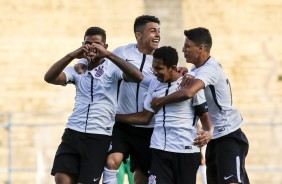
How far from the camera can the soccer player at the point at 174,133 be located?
321 inches

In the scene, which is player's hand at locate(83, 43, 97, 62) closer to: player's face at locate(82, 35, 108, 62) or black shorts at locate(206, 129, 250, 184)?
player's face at locate(82, 35, 108, 62)

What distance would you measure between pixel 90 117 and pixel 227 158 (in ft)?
4.28

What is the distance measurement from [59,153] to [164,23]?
14.4 metres

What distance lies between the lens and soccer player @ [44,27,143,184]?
850cm

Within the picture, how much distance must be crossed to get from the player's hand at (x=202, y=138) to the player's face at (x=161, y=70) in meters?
0.56

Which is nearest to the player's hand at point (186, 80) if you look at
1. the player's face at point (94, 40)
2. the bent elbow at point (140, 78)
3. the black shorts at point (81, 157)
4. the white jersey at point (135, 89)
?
the bent elbow at point (140, 78)

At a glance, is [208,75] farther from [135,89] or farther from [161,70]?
[135,89]

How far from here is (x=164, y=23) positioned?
22.7 metres

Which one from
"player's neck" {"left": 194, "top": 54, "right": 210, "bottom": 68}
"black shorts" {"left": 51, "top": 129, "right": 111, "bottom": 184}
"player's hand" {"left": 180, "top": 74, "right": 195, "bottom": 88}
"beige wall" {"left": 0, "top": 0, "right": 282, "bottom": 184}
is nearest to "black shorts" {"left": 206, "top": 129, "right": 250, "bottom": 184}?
"player's neck" {"left": 194, "top": 54, "right": 210, "bottom": 68}

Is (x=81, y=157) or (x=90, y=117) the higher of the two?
(x=90, y=117)

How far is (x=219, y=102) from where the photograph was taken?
8656 millimetres

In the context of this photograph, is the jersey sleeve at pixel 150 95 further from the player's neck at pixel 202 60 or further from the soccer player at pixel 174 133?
the player's neck at pixel 202 60

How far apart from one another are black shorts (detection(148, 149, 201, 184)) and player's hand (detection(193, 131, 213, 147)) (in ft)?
0.40

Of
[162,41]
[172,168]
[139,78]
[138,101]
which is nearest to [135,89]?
[138,101]
